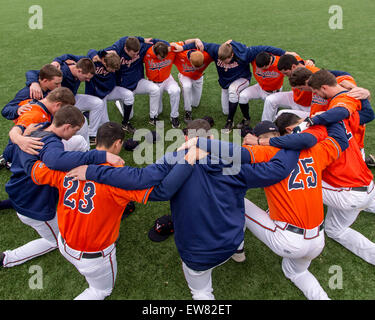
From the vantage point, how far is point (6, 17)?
15.9 meters

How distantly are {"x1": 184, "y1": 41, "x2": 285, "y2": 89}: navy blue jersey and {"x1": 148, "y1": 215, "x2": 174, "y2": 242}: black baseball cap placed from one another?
3748 mm

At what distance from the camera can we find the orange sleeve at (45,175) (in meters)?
2.90

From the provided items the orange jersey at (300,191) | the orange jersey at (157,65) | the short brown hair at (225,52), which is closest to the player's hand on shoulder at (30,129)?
the orange jersey at (300,191)

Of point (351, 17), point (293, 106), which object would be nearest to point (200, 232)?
point (293, 106)

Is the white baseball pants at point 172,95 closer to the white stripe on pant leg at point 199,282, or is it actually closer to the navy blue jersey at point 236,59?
the navy blue jersey at point 236,59

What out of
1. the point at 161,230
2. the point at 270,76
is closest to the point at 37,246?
the point at 161,230

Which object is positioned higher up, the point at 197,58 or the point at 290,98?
the point at 197,58

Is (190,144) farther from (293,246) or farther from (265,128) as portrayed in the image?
(293,246)

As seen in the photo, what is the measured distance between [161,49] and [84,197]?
421cm

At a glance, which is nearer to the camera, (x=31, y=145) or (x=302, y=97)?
(x=31, y=145)

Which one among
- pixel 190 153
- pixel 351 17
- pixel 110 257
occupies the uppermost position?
pixel 351 17

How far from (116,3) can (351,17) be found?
13588 millimetres

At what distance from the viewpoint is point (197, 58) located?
6062mm

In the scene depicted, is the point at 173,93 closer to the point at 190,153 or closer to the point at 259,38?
the point at 190,153
